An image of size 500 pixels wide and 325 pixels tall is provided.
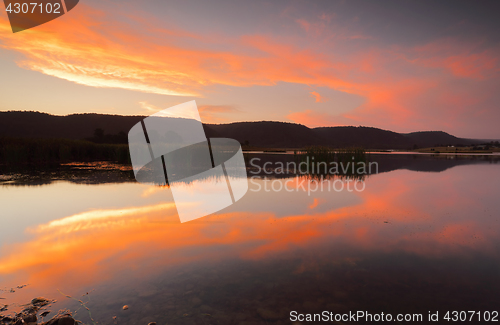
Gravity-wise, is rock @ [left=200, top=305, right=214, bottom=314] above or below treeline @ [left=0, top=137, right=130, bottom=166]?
below

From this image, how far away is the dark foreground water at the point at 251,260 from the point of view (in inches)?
126

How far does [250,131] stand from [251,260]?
401 feet

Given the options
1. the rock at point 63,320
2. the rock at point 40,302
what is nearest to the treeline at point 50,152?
A: the rock at point 40,302

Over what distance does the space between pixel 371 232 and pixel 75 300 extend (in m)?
5.52

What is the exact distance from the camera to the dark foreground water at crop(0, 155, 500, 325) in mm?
3195

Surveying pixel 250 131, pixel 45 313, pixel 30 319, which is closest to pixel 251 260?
pixel 45 313

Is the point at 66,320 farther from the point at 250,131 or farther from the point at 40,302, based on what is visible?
the point at 250,131

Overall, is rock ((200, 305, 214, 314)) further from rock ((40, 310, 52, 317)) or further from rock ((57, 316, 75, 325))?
rock ((40, 310, 52, 317))

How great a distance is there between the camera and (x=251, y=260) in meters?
4.45

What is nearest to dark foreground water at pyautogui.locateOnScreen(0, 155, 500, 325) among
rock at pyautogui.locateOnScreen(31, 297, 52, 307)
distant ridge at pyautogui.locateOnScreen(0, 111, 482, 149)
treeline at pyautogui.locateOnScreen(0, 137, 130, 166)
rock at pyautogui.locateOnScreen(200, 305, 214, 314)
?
rock at pyautogui.locateOnScreen(200, 305, 214, 314)

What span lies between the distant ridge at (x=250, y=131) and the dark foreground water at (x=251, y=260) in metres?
86.0

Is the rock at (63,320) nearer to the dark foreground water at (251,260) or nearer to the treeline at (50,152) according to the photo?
the dark foreground water at (251,260)

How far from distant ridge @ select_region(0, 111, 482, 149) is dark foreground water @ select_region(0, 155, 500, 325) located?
282 feet

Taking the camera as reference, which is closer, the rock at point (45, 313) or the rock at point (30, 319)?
the rock at point (30, 319)
